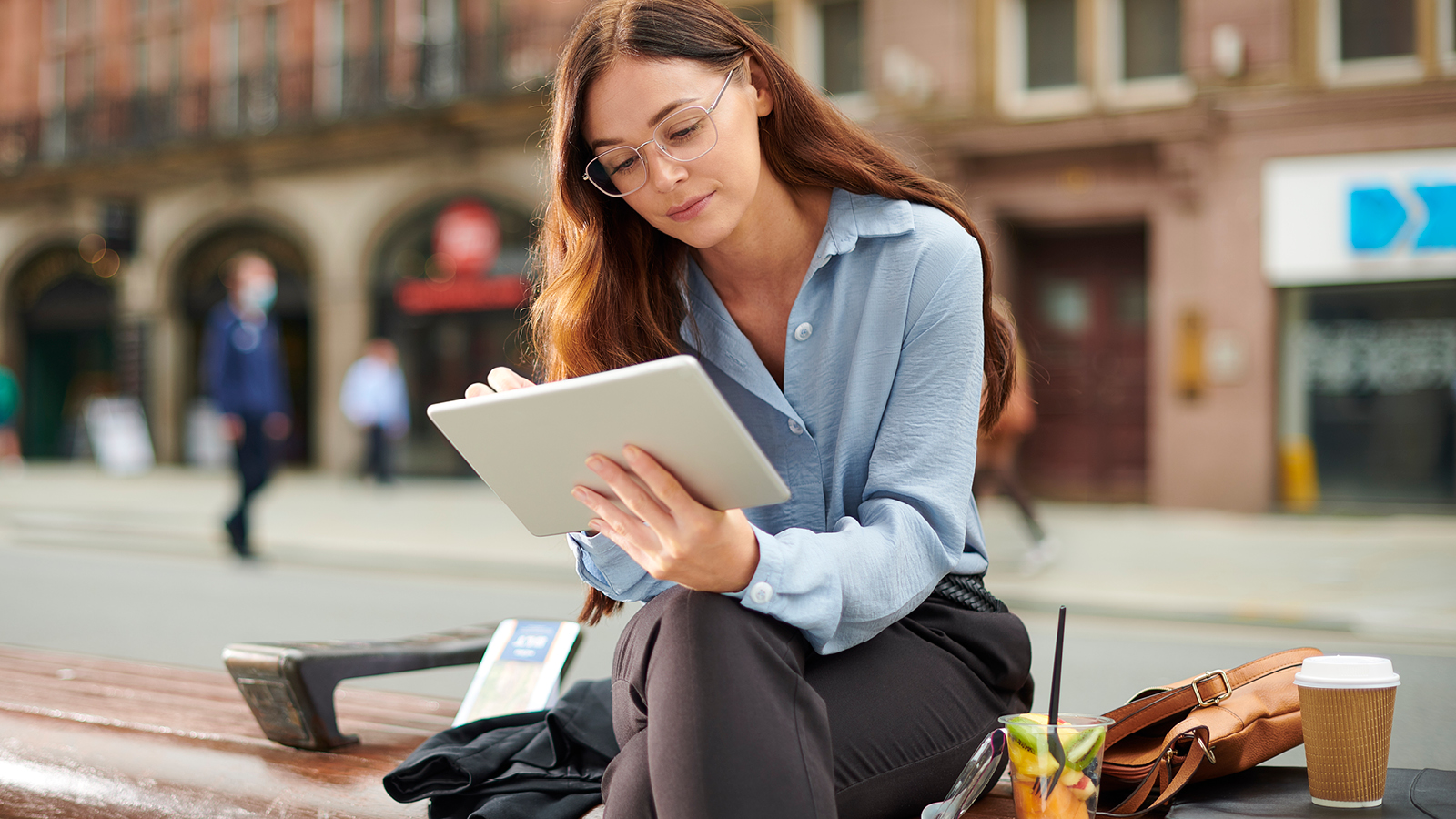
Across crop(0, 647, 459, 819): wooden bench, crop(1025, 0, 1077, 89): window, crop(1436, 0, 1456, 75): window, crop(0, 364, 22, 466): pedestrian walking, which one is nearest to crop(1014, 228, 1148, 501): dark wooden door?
crop(1025, 0, 1077, 89): window

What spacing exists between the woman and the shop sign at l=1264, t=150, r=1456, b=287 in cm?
1105

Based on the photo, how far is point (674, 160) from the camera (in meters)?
1.94

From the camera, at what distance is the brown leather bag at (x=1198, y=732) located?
70.7 inches

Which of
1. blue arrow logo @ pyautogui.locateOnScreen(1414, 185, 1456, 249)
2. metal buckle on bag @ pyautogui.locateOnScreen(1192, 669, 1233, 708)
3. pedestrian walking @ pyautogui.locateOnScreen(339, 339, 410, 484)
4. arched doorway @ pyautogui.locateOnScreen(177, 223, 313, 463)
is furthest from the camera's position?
arched doorway @ pyautogui.locateOnScreen(177, 223, 313, 463)

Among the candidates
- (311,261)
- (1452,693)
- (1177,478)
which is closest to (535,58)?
(311,261)

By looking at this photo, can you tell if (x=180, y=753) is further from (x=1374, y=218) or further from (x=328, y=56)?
(x=328, y=56)

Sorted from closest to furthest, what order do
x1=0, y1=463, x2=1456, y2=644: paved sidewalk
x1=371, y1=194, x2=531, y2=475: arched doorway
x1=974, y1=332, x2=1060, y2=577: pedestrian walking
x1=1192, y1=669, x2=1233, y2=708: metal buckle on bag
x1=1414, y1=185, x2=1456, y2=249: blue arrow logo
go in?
1. x1=1192, y1=669, x2=1233, y2=708: metal buckle on bag
2. x1=0, y1=463, x2=1456, y2=644: paved sidewalk
3. x1=974, y1=332, x2=1060, y2=577: pedestrian walking
4. x1=1414, y1=185, x2=1456, y2=249: blue arrow logo
5. x1=371, y1=194, x2=531, y2=475: arched doorway

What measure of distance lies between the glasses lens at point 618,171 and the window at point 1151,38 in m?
12.1

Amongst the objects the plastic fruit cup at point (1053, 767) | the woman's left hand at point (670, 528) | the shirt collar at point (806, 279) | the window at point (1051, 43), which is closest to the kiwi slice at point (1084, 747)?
the plastic fruit cup at point (1053, 767)

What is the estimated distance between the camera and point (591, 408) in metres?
1.45

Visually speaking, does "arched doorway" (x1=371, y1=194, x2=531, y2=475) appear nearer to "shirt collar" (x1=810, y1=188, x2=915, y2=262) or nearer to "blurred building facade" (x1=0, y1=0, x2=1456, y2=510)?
"blurred building facade" (x1=0, y1=0, x2=1456, y2=510)

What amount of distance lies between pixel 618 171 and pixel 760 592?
31.4 inches

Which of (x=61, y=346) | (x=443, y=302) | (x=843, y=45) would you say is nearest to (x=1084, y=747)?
(x=843, y=45)

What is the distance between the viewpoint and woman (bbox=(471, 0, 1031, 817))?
61.8 inches
